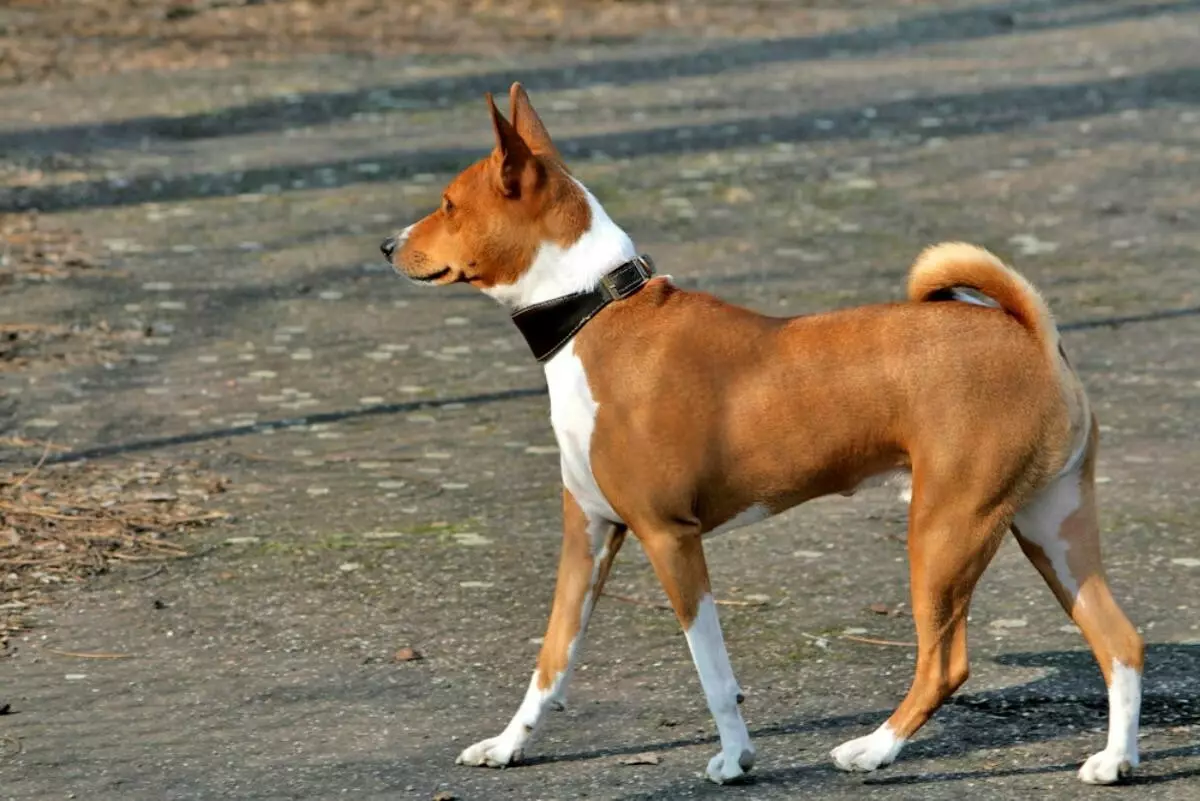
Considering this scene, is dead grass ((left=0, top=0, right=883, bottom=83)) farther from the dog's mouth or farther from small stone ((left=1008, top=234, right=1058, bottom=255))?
the dog's mouth

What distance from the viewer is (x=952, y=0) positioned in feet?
73.5

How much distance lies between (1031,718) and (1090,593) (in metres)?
0.56

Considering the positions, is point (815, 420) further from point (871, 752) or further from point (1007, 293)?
point (871, 752)

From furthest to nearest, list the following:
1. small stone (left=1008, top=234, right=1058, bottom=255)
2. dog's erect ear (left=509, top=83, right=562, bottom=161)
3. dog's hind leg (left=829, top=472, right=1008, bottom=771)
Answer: small stone (left=1008, top=234, right=1058, bottom=255) → dog's erect ear (left=509, top=83, right=562, bottom=161) → dog's hind leg (left=829, top=472, right=1008, bottom=771)

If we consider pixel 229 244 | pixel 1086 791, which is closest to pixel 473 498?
pixel 1086 791

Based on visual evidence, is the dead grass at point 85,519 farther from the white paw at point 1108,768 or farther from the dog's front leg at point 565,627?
the white paw at point 1108,768

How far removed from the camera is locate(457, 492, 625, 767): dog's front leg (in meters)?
5.29

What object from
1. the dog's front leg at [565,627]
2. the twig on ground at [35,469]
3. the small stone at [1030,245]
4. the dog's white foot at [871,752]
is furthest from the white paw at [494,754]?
the small stone at [1030,245]

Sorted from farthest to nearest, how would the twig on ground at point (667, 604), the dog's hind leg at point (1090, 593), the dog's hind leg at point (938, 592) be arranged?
1. the twig on ground at point (667, 604)
2. the dog's hind leg at point (1090, 593)
3. the dog's hind leg at point (938, 592)

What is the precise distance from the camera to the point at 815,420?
16.4 feet

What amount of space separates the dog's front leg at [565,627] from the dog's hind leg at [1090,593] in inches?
43.6

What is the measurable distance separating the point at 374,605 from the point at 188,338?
3.91 m

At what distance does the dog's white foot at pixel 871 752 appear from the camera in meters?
5.13

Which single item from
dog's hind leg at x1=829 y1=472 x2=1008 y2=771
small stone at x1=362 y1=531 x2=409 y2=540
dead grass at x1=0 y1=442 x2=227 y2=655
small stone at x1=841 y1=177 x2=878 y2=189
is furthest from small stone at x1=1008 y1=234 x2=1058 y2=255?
dog's hind leg at x1=829 y1=472 x2=1008 y2=771
